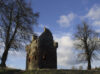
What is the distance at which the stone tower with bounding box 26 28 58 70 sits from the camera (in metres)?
30.3

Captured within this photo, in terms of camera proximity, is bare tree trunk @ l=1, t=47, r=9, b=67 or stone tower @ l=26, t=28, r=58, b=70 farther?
stone tower @ l=26, t=28, r=58, b=70

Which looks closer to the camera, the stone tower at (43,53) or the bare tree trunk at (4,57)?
the bare tree trunk at (4,57)

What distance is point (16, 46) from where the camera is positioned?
23875 mm

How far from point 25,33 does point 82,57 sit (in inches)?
575

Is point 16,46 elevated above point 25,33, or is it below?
below

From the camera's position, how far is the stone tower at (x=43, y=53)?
3028 centimetres

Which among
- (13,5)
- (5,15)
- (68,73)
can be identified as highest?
(13,5)

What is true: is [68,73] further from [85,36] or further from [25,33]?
[85,36]

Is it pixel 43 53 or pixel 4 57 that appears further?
pixel 43 53

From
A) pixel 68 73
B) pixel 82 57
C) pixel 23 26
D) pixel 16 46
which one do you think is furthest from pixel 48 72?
pixel 82 57

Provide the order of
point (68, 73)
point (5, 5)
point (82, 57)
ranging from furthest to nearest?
1. point (82, 57)
2. point (5, 5)
3. point (68, 73)

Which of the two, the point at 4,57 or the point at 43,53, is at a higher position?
the point at 43,53

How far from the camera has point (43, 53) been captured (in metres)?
30.8

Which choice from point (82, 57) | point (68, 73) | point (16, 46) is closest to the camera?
point (68, 73)
